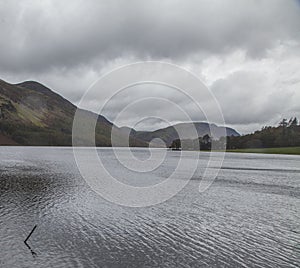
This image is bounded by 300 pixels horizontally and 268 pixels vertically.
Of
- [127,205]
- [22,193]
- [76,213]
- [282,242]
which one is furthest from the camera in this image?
[22,193]

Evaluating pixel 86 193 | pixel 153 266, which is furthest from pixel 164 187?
pixel 153 266

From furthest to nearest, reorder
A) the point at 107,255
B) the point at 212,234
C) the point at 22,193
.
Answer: the point at 22,193, the point at 212,234, the point at 107,255

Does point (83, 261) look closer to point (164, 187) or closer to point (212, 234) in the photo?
point (212, 234)

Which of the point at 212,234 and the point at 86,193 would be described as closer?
the point at 212,234

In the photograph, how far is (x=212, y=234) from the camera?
26.7 meters

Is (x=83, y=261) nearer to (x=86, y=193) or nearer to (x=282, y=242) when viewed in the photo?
(x=282, y=242)

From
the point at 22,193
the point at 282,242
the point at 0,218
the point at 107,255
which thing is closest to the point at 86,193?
the point at 22,193

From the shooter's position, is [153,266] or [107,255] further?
[107,255]

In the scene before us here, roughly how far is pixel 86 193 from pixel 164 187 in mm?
14833

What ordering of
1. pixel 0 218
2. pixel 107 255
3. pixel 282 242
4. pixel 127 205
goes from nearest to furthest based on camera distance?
pixel 107 255 → pixel 282 242 → pixel 0 218 → pixel 127 205

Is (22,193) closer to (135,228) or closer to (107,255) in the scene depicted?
(135,228)

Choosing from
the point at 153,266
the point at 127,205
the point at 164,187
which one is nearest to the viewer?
the point at 153,266

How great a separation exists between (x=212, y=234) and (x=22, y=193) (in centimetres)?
2787

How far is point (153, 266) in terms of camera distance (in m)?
19.6
